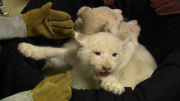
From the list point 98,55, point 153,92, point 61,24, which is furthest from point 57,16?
point 153,92

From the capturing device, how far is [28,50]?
1063 millimetres

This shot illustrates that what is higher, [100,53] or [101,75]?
[100,53]

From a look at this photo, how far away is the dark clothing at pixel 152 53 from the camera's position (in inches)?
32.6

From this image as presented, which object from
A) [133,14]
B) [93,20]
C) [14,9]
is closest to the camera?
[93,20]

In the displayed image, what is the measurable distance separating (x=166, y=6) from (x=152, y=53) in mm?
331

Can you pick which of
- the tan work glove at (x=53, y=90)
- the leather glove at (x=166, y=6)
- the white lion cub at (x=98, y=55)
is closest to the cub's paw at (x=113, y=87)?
the white lion cub at (x=98, y=55)

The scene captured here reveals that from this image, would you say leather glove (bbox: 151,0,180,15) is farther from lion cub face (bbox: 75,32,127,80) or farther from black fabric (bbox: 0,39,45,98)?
black fabric (bbox: 0,39,45,98)

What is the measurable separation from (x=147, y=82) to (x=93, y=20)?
22.4 inches

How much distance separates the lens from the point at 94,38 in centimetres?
99

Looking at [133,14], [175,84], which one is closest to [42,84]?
[175,84]

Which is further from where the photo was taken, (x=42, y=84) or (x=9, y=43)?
(x=9, y=43)

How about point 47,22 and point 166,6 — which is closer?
point 47,22

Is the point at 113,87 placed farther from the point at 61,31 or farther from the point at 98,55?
the point at 61,31

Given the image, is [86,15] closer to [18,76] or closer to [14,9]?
[18,76]
